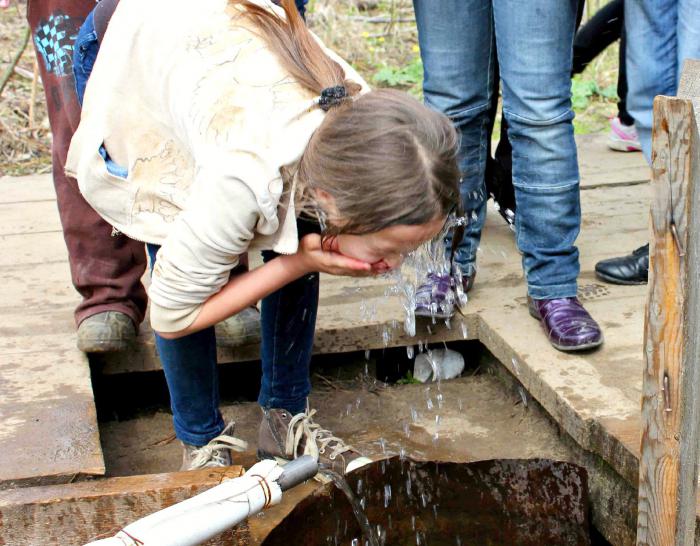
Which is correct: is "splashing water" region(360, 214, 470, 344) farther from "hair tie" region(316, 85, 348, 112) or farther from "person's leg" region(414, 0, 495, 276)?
"hair tie" region(316, 85, 348, 112)

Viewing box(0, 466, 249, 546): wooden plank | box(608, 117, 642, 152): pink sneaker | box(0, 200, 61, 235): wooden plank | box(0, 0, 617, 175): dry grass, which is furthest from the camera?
box(0, 0, 617, 175): dry grass

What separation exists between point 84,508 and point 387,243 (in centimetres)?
94

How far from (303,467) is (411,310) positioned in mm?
967

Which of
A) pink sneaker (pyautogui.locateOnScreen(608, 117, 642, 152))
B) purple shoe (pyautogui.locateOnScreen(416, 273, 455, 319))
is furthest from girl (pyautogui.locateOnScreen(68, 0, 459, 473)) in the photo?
pink sneaker (pyautogui.locateOnScreen(608, 117, 642, 152))

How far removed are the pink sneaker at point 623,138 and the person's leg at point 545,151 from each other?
184 centimetres

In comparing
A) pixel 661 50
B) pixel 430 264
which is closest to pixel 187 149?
pixel 430 264

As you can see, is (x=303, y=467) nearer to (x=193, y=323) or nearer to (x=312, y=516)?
(x=193, y=323)

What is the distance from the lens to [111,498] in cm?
222

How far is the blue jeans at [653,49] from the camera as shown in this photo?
Answer: 9.29ft

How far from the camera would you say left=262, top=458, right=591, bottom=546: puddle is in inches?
103

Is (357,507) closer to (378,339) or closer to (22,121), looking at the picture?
(378,339)

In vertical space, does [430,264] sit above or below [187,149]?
below

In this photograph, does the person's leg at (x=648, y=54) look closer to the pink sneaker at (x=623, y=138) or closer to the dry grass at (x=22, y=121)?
the pink sneaker at (x=623, y=138)

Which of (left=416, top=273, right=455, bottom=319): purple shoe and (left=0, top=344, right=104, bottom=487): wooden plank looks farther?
(left=416, top=273, right=455, bottom=319): purple shoe
